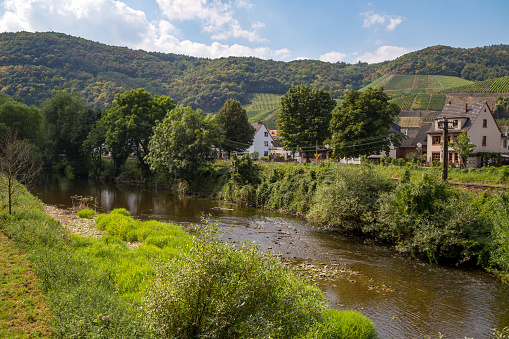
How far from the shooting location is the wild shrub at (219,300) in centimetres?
803

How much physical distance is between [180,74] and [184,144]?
16233 cm

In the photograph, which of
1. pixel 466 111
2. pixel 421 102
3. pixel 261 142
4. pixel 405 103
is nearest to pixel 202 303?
pixel 466 111

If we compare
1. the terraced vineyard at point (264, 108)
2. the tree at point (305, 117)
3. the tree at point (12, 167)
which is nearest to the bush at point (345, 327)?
the tree at point (12, 167)

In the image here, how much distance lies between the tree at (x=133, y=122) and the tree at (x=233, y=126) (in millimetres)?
10524

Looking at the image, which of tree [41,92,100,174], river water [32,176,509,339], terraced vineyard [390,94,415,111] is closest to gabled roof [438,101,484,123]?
river water [32,176,509,339]

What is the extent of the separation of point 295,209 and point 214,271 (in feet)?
90.6

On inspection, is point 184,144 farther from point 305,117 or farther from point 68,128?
point 68,128

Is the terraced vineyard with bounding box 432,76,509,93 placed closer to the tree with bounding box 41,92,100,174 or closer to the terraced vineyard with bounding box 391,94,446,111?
the terraced vineyard with bounding box 391,94,446,111

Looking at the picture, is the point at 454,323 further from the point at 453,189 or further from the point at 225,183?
the point at 225,183

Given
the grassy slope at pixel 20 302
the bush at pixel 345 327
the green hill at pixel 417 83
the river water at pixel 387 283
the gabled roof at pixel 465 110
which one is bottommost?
the river water at pixel 387 283

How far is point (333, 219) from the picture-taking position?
26172mm

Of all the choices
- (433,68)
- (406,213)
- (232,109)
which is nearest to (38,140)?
(232,109)

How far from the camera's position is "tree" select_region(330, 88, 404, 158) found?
42375 mm

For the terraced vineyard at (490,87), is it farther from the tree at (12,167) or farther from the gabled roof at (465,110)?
the tree at (12,167)
